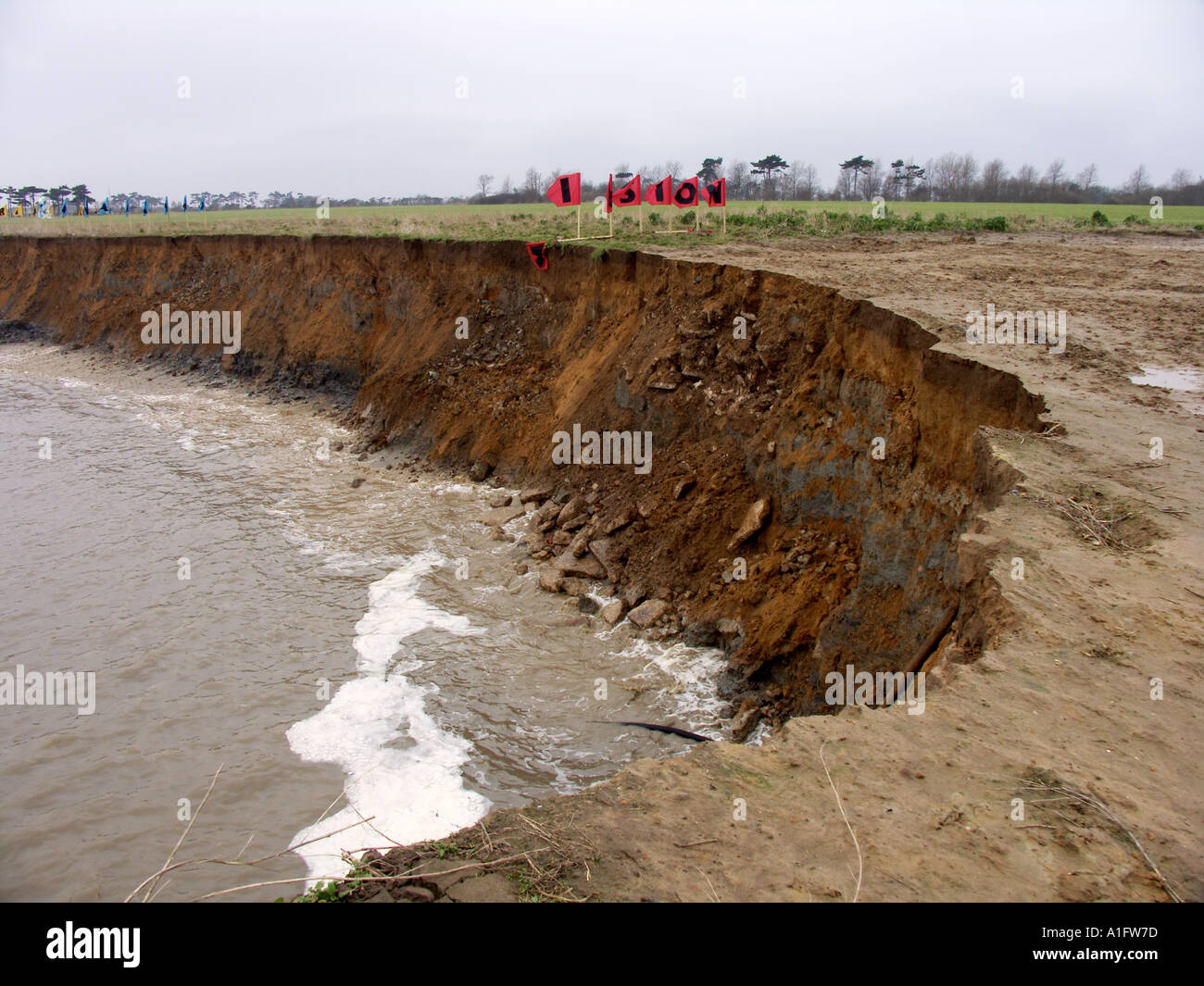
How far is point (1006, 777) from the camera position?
3762mm

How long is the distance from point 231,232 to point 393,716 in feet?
80.7

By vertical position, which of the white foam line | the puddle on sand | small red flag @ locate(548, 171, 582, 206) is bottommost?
the white foam line

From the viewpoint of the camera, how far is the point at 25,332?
30.9 meters

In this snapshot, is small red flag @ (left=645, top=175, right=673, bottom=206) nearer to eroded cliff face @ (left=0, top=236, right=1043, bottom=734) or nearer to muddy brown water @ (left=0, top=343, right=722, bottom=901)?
eroded cliff face @ (left=0, top=236, right=1043, bottom=734)

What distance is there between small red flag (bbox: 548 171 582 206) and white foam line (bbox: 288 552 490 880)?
941 cm

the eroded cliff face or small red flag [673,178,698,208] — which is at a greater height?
small red flag [673,178,698,208]

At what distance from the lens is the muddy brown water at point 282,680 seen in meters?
6.72

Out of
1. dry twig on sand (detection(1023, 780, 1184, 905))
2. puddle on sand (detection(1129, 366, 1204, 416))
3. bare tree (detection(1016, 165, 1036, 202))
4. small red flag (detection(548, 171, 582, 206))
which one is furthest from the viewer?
bare tree (detection(1016, 165, 1036, 202))

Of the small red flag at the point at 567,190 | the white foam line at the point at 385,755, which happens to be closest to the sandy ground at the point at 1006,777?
the white foam line at the point at 385,755

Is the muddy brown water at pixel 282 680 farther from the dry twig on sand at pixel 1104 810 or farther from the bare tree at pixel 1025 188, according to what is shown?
the bare tree at pixel 1025 188

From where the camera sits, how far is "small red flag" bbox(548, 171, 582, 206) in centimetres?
1548

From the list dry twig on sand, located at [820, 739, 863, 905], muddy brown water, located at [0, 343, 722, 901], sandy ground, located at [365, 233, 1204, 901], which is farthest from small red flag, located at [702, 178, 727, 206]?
dry twig on sand, located at [820, 739, 863, 905]
